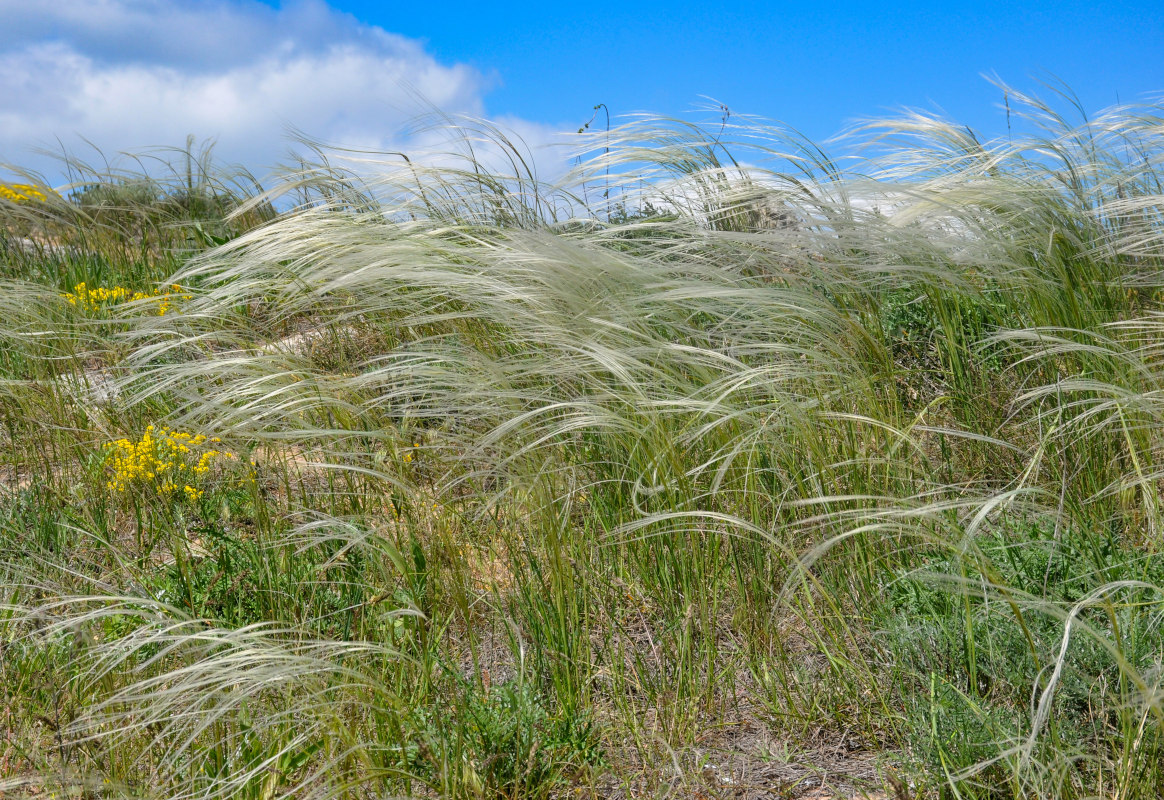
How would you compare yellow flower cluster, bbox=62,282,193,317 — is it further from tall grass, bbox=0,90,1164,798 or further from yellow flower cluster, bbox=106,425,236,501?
yellow flower cluster, bbox=106,425,236,501

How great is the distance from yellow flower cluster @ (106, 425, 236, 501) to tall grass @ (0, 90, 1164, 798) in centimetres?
5

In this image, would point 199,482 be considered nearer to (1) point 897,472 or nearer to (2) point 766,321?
(2) point 766,321

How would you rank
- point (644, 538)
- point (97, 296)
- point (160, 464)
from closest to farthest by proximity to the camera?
point (644, 538) → point (160, 464) → point (97, 296)

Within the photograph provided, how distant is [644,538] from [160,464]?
1400mm

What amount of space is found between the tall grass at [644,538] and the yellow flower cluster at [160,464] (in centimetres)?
5

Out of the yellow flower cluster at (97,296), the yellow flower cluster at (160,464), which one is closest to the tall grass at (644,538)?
the yellow flower cluster at (160,464)

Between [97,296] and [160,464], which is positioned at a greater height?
[97,296]

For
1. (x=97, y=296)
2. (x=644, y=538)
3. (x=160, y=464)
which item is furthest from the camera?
(x=97, y=296)

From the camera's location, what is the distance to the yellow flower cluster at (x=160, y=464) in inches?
91.4

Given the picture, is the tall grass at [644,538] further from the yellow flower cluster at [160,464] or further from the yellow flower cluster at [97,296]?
the yellow flower cluster at [97,296]

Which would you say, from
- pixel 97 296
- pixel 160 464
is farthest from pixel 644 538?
pixel 97 296

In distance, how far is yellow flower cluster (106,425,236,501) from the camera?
2.32 m

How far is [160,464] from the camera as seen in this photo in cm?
232

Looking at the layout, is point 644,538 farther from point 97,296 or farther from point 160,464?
point 97,296
